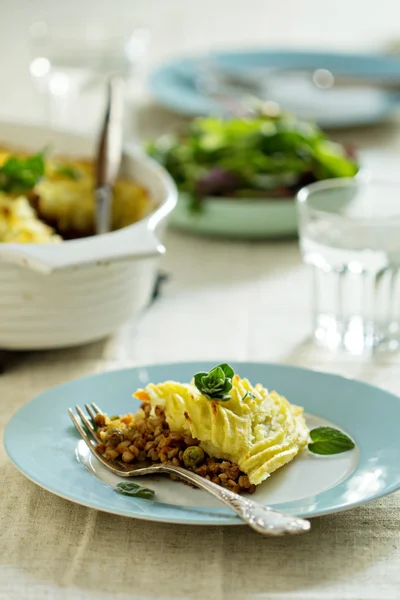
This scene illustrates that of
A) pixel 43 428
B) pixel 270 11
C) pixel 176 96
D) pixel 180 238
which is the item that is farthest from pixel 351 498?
pixel 270 11

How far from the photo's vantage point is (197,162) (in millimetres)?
2045

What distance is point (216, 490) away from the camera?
95 cm

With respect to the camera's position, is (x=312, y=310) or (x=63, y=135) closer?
(x=312, y=310)

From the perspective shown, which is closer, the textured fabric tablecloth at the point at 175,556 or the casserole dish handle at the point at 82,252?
the textured fabric tablecloth at the point at 175,556

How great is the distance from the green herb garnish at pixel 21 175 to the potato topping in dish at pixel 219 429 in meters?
0.66

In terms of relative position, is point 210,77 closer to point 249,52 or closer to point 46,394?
point 249,52

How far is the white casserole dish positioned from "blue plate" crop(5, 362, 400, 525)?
6.1 inches

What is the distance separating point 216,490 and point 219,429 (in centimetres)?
8

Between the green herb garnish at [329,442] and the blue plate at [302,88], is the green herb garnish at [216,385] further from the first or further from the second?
the blue plate at [302,88]

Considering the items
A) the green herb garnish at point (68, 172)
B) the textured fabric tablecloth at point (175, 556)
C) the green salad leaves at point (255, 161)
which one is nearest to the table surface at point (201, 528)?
the textured fabric tablecloth at point (175, 556)

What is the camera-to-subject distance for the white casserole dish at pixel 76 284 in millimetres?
1254

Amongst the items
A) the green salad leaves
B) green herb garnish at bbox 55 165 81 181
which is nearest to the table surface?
the green salad leaves

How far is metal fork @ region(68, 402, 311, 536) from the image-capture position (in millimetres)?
856

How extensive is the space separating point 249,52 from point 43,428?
203 centimetres
